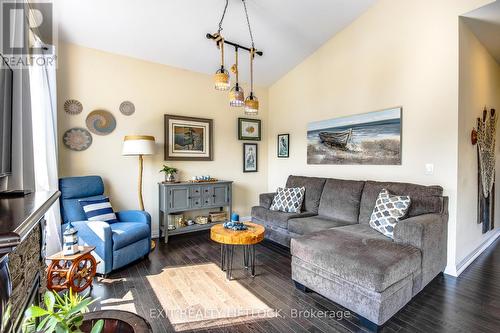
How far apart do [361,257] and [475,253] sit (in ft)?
8.06

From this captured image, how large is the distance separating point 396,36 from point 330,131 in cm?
154

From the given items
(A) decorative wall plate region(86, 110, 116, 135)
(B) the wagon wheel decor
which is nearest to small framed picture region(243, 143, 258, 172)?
(A) decorative wall plate region(86, 110, 116, 135)

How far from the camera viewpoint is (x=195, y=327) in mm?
1990

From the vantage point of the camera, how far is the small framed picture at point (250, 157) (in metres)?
5.28

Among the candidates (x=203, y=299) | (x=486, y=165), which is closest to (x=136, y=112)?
(x=203, y=299)

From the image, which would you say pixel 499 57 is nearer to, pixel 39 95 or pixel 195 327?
pixel 195 327

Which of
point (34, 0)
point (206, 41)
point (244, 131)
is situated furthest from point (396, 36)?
point (34, 0)

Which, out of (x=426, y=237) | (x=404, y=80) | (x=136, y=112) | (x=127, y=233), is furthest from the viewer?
(x=136, y=112)

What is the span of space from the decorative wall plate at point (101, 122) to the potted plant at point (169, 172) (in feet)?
3.16

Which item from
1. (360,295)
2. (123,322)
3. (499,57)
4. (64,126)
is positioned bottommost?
(360,295)

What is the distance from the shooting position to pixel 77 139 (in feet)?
11.9

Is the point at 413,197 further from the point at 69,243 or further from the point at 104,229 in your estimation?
the point at 69,243

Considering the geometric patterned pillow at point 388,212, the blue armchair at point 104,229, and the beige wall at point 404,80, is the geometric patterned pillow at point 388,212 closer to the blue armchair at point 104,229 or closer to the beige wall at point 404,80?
the beige wall at point 404,80

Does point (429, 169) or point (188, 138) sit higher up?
point (188, 138)
